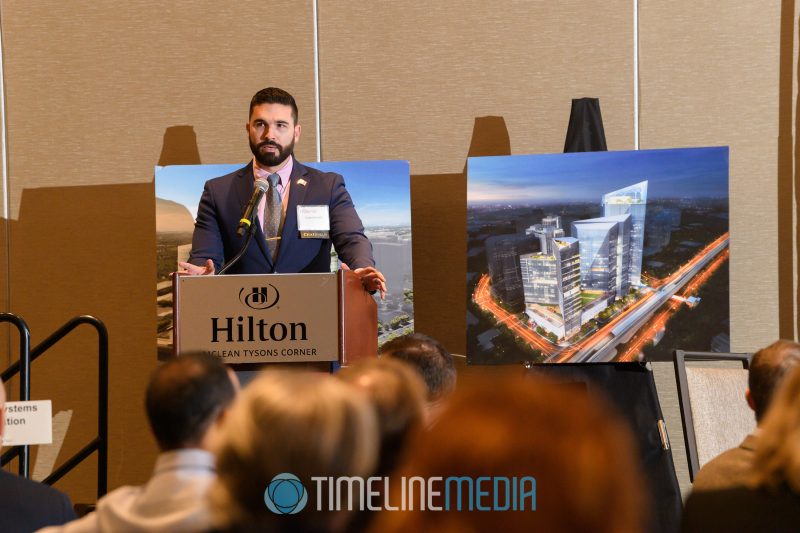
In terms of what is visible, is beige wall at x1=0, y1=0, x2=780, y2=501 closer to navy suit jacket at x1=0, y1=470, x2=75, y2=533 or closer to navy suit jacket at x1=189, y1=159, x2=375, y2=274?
navy suit jacket at x1=189, y1=159, x2=375, y2=274

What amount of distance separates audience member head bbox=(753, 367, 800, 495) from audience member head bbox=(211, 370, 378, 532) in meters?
0.70

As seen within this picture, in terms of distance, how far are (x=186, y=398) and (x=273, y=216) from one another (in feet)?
8.60

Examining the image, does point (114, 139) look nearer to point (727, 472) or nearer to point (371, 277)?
point (371, 277)

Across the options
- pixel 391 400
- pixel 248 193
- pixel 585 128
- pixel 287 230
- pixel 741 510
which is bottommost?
pixel 741 510

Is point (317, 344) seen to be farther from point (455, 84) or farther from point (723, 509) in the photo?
point (455, 84)

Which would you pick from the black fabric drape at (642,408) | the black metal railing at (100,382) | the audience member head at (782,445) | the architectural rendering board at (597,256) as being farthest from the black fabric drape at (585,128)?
the audience member head at (782,445)

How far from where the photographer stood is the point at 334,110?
5.35 meters

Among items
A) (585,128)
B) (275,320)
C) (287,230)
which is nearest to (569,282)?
(585,128)

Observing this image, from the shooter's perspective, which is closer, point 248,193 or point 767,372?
point 767,372

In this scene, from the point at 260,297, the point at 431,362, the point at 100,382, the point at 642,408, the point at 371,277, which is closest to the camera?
the point at 431,362

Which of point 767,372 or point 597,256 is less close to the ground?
point 597,256

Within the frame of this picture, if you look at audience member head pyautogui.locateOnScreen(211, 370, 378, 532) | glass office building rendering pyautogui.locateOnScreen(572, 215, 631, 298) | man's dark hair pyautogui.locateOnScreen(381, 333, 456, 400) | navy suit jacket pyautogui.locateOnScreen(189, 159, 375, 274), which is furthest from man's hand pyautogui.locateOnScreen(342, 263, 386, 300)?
audience member head pyautogui.locateOnScreen(211, 370, 378, 532)

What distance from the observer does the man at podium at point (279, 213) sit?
4.41 meters
